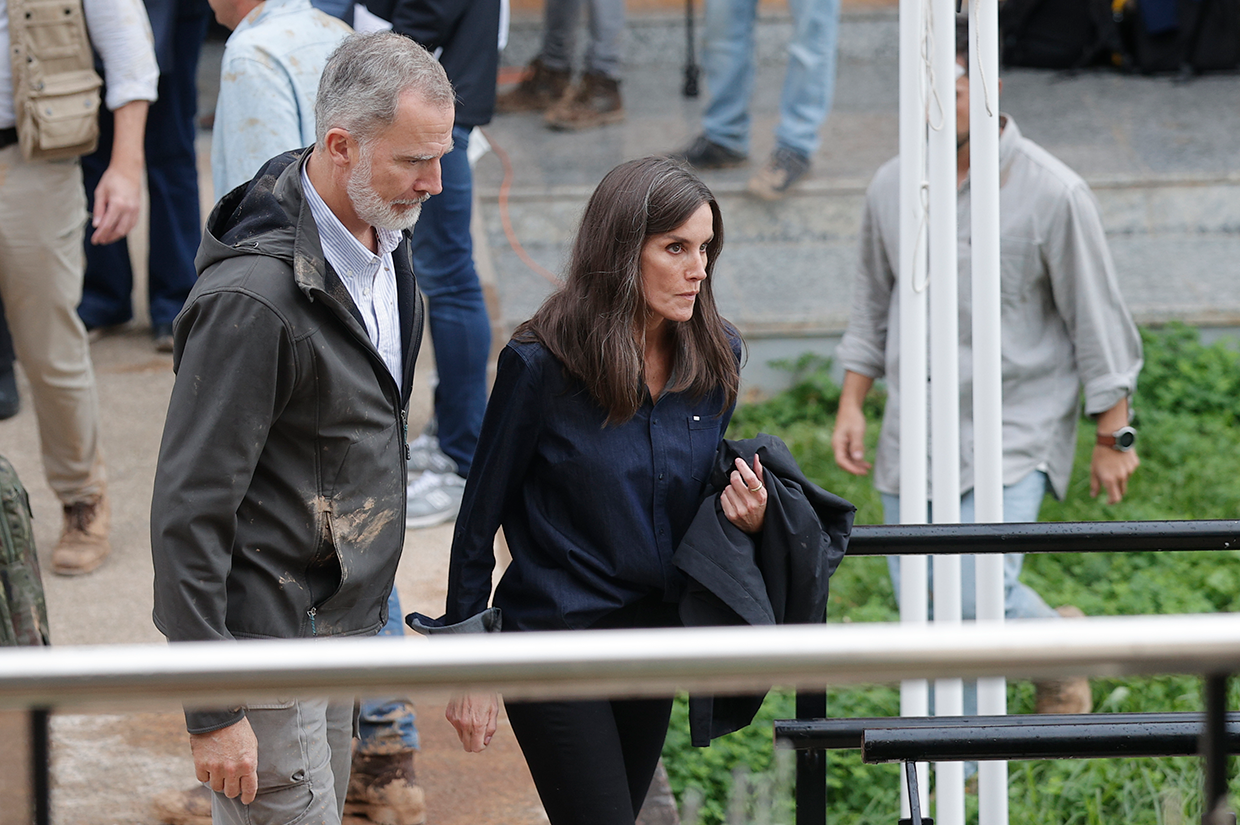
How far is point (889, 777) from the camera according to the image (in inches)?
174

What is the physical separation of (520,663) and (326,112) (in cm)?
152

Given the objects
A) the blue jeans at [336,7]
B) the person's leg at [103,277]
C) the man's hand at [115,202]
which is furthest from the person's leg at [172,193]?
the blue jeans at [336,7]

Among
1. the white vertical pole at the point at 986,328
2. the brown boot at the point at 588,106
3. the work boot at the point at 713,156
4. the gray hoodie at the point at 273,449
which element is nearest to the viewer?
the gray hoodie at the point at 273,449

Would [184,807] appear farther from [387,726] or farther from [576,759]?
[576,759]

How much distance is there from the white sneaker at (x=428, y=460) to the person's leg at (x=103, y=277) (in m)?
1.71

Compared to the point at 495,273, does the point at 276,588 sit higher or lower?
higher

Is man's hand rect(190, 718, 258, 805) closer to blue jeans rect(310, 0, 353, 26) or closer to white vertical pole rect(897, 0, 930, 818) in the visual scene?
white vertical pole rect(897, 0, 930, 818)

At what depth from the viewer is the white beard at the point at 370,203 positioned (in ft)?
7.80

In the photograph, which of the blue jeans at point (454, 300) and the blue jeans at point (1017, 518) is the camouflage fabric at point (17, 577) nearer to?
the blue jeans at point (454, 300)

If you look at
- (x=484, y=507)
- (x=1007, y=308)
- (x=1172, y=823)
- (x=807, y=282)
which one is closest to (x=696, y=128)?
(x=807, y=282)

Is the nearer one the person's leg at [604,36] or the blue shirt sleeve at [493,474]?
the blue shirt sleeve at [493,474]

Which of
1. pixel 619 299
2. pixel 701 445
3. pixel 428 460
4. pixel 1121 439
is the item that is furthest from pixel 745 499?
pixel 428 460

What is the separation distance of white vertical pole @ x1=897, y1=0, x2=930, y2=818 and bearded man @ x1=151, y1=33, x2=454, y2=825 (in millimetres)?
1156

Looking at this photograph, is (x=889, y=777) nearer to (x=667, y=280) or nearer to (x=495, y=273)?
(x=667, y=280)
